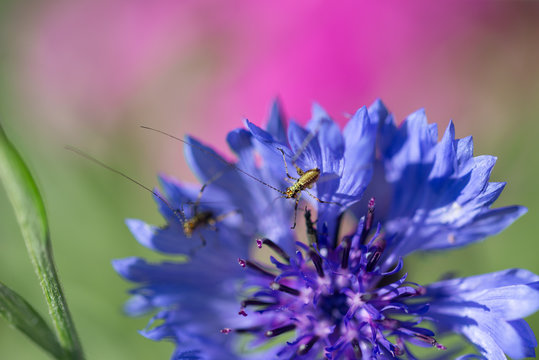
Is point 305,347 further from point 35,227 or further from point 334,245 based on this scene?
point 35,227

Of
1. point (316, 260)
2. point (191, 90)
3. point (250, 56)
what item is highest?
point (250, 56)

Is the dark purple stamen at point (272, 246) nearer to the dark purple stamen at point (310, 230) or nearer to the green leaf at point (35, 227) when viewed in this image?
the dark purple stamen at point (310, 230)

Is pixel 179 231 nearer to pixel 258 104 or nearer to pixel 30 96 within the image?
pixel 258 104

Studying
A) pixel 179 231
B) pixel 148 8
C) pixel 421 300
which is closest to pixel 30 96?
pixel 148 8

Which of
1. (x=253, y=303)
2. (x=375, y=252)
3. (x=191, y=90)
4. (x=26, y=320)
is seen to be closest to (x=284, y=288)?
(x=253, y=303)

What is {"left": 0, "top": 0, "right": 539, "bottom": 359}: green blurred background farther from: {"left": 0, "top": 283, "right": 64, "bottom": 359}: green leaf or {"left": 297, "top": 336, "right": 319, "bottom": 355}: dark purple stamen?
{"left": 0, "top": 283, "right": 64, "bottom": 359}: green leaf

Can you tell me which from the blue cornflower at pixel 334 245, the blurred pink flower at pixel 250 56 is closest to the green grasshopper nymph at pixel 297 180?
the blue cornflower at pixel 334 245
